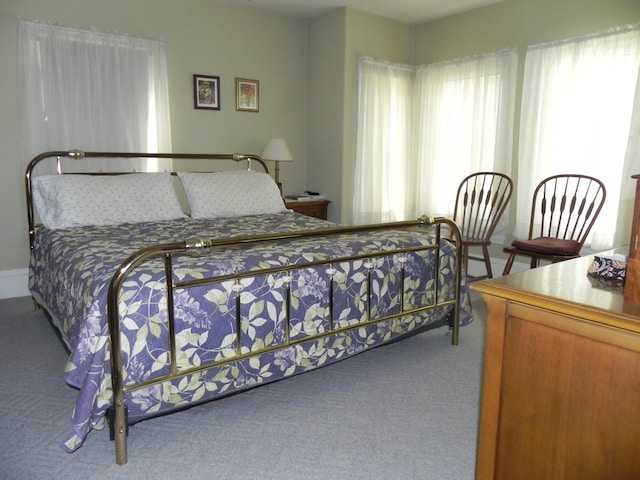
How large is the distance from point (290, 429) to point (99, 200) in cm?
186

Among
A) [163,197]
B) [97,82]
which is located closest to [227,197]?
[163,197]

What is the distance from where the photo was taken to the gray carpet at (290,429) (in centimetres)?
165

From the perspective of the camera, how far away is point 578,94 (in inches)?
139

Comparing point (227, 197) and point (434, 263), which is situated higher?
point (227, 197)

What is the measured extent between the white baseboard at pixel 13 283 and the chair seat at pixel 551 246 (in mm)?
3505

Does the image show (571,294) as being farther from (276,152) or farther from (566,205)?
(276,152)

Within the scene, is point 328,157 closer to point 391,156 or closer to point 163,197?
point 391,156

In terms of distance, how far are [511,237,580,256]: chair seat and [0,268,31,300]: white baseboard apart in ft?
11.5

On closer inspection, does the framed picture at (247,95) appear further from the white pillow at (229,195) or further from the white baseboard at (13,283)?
the white baseboard at (13,283)

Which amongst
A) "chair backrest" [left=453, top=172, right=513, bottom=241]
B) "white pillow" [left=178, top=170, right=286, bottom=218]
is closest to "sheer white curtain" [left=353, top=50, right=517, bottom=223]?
"chair backrest" [left=453, top=172, right=513, bottom=241]

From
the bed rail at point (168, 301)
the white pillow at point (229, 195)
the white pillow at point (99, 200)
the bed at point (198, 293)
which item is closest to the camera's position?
the bed rail at point (168, 301)

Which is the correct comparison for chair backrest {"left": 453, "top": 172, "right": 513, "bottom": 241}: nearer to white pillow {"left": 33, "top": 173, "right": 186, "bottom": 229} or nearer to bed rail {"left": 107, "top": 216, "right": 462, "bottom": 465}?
bed rail {"left": 107, "top": 216, "right": 462, "bottom": 465}

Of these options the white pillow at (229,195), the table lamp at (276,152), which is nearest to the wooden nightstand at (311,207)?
the table lamp at (276,152)

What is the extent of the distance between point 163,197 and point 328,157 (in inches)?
71.4
